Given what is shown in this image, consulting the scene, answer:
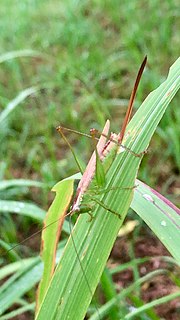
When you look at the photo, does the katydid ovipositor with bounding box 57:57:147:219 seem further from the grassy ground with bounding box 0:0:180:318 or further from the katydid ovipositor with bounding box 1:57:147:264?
the grassy ground with bounding box 0:0:180:318

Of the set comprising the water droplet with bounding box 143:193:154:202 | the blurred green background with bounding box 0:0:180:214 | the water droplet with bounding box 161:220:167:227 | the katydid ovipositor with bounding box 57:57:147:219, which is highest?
the blurred green background with bounding box 0:0:180:214

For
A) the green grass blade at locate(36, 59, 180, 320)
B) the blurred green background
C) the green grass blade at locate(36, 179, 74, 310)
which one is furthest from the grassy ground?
the green grass blade at locate(36, 59, 180, 320)

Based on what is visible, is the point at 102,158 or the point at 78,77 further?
the point at 78,77

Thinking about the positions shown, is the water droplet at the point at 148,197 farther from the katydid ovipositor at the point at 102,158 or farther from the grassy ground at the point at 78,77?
the grassy ground at the point at 78,77

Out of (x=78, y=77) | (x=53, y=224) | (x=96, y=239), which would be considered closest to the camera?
(x=96, y=239)

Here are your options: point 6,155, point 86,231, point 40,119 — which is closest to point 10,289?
point 86,231

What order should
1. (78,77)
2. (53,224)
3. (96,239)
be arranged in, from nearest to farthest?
(96,239)
(53,224)
(78,77)

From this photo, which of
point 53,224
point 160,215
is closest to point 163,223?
point 160,215

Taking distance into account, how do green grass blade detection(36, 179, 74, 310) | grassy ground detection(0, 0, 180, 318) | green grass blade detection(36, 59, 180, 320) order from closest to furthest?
green grass blade detection(36, 59, 180, 320) → green grass blade detection(36, 179, 74, 310) → grassy ground detection(0, 0, 180, 318)

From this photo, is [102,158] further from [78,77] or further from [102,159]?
[78,77]
